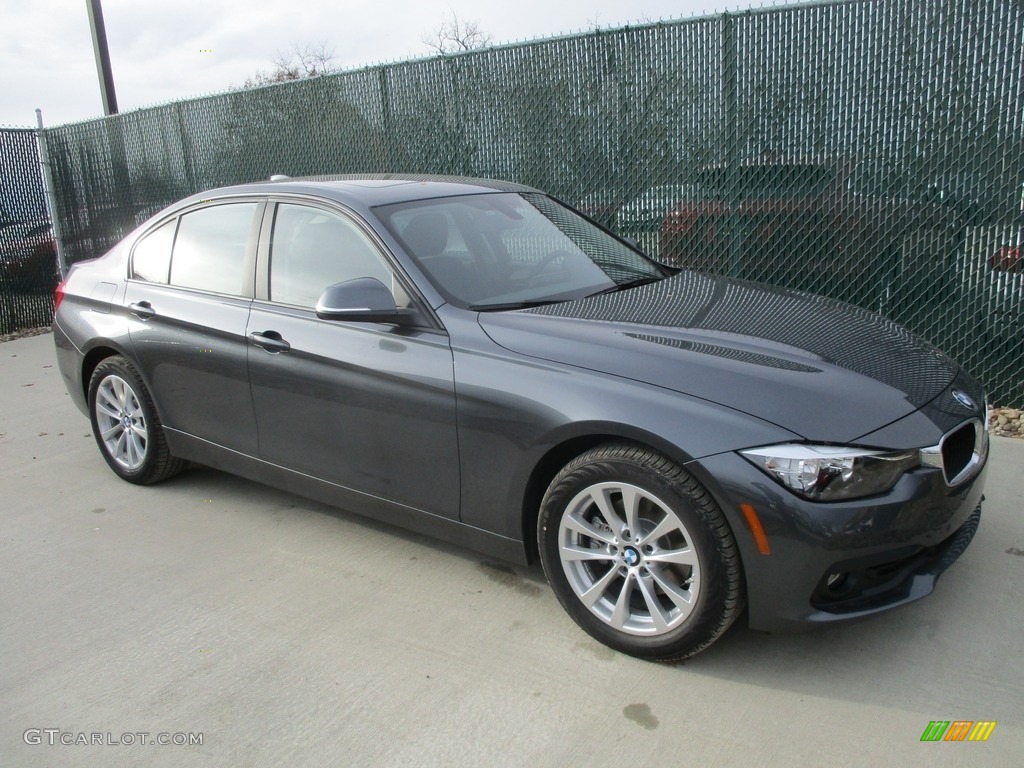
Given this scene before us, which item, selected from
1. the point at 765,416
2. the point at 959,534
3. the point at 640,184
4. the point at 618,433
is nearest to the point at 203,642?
the point at 618,433

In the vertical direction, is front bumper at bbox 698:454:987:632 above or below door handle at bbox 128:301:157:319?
below

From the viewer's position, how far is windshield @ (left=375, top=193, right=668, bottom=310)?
367cm

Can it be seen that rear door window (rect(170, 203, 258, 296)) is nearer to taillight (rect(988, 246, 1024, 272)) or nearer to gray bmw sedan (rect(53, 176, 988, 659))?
gray bmw sedan (rect(53, 176, 988, 659))

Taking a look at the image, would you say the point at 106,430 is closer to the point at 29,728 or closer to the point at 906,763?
the point at 29,728

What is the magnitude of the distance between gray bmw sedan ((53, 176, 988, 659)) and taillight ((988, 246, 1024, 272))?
231cm

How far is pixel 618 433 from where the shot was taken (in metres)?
2.91

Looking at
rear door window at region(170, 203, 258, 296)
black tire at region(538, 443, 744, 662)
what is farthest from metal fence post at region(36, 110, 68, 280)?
black tire at region(538, 443, 744, 662)

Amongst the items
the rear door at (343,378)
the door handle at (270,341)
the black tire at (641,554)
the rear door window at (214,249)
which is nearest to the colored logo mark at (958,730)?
the black tire at (641,554)

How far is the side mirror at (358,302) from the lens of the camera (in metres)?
3.39

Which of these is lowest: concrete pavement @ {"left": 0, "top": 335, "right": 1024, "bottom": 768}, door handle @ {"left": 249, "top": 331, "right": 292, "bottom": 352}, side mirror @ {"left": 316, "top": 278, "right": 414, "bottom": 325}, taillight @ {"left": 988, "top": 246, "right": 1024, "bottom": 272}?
concrete pavement @ {"left": 0, "top": 335, "right": 1024, "bottom": 768}

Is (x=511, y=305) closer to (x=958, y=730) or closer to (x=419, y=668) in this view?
(x=419, y=668)

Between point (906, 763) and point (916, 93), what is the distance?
4.51m

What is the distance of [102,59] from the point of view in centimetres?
1148

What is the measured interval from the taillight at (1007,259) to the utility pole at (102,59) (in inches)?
409
